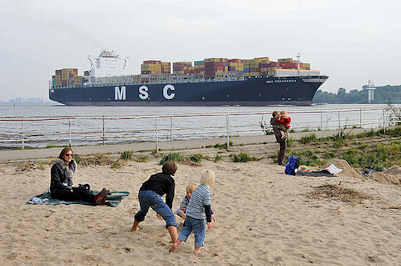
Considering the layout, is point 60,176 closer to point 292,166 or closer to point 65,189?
point 65,189

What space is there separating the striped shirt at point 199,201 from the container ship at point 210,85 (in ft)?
200

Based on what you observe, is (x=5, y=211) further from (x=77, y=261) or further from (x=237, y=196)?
(x=237, y=196)

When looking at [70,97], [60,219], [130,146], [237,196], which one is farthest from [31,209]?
[70,97]

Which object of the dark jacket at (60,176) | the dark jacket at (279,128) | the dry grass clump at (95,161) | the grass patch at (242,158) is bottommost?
the grass patch at (242,158)

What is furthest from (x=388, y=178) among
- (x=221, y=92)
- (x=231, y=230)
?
(x=221, y=92)

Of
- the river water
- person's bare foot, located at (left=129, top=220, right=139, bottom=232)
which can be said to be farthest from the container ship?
person's bare foot, located at (left=129, top=220, right=139, bottom=232)

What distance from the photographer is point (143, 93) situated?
79.6 m

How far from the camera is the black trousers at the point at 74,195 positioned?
20.6 feet

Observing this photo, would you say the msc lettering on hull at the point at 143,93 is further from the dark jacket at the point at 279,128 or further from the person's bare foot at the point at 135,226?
the person's bare foot at the point at 135,226

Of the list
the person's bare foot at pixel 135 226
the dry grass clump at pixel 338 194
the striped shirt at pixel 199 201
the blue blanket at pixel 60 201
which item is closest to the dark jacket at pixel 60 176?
the blue blanket at pixel 60 201

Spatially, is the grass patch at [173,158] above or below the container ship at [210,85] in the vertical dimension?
below

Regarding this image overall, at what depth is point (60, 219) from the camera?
5547mm

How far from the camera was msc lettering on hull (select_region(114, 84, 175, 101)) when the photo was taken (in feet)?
245

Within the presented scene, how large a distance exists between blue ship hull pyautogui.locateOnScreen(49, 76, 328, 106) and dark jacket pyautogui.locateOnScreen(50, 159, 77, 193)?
59.5 meters
